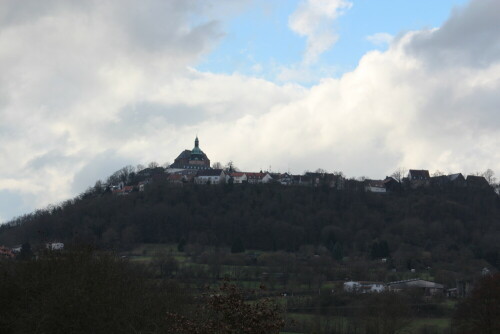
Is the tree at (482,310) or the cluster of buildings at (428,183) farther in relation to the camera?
the cluster of buildings at (428,183)

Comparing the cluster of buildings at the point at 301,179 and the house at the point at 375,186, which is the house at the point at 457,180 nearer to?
the cluster of buildings at the point at 301,179

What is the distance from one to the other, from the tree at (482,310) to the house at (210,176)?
113m

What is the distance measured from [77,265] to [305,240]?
94.3m

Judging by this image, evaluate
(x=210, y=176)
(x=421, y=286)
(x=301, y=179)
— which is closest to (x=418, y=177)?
(x=301, y=179)

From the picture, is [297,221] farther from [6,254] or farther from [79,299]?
[79,299]

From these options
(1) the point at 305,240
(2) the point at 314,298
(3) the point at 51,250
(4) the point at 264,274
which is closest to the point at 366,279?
(4) the point at 264,274

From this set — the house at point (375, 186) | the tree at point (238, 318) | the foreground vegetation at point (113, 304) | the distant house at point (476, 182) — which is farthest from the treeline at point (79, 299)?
the distant house at point (476, 182)

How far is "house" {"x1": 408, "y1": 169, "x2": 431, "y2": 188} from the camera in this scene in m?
167

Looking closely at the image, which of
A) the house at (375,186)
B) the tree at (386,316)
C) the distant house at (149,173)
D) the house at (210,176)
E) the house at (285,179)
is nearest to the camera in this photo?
the tree at (386,316)

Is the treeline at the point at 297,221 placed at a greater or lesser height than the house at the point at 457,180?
lesser

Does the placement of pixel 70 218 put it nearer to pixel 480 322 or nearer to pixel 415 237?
pixel 415 237

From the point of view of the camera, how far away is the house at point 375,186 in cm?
16512

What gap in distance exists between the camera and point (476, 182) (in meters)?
163

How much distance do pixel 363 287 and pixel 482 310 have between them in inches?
1521
